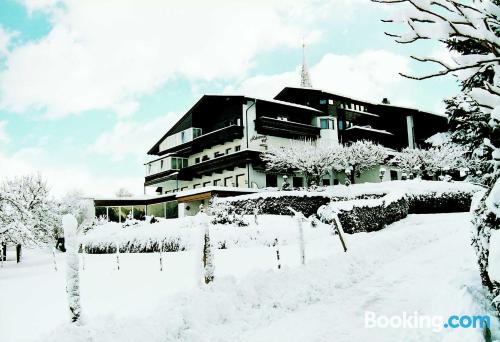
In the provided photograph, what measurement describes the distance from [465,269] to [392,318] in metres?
2.66

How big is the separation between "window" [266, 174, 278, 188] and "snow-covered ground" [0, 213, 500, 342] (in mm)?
28023

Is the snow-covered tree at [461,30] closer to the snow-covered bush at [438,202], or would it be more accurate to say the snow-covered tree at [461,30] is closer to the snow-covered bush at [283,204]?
the snow-covered bush at [438,202]

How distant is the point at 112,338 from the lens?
19.2 ft

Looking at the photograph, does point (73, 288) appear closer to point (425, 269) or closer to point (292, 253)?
point (425, 269)

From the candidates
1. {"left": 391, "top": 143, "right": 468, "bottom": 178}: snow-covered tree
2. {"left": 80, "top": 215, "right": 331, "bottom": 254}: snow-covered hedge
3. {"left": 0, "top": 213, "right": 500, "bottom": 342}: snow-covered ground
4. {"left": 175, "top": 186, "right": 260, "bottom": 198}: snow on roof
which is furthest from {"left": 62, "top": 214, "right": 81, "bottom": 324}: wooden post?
{"left": 391, "top": 143, "right": 468, "bottom": 178}: snow-covered tree

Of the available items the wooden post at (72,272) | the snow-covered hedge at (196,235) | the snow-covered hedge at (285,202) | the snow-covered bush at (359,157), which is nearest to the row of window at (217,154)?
the snow-covered bush at (359,157)

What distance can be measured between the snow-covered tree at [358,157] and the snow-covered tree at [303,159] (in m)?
0.73

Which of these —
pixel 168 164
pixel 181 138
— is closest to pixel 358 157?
pixel 181 138

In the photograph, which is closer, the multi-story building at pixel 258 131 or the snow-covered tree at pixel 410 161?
the multi-story building at pixel 258 131

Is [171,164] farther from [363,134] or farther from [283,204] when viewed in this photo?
[283,204]

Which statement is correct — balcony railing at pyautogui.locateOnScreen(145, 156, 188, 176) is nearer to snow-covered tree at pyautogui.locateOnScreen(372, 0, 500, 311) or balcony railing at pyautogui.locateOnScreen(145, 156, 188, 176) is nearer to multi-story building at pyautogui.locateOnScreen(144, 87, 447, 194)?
multi-story building at pyautogui.locateOnScreen(144, 87, 447, 194)

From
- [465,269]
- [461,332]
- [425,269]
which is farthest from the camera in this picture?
[425,269]

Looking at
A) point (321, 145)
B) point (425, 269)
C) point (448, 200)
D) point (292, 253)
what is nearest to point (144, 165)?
point (321, 145)

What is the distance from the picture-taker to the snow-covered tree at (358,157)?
139 feet
